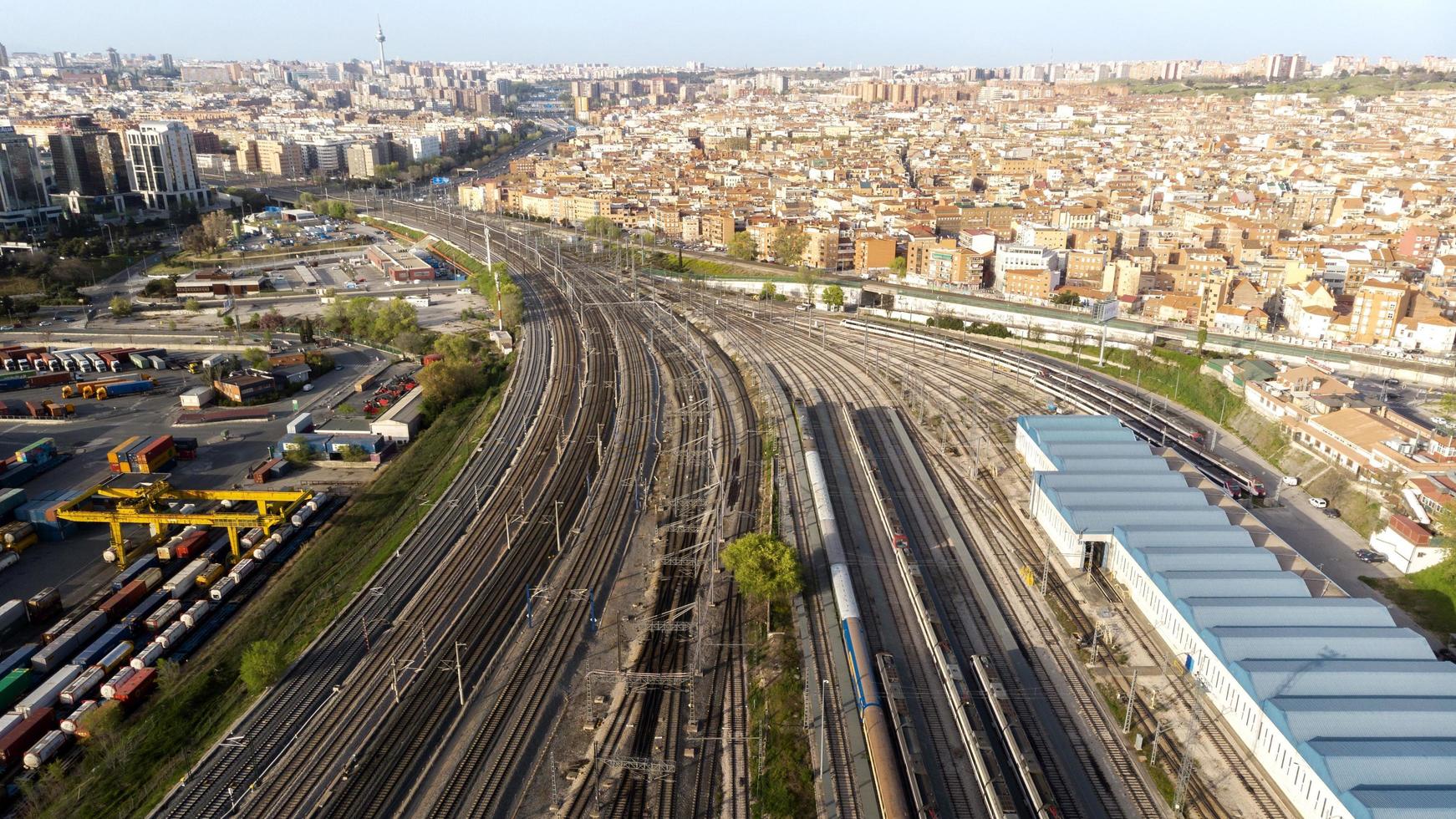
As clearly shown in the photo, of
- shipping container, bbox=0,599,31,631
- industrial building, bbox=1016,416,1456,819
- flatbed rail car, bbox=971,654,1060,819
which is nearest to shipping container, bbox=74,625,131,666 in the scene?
shipping container, bbox=0,599,31,631

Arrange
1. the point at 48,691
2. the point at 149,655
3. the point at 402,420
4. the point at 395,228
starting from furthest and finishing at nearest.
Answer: the point at 395,228, the point at 402,420, the point at 149,655, the point at 48,691

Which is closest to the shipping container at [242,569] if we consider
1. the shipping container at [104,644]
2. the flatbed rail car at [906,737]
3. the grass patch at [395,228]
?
the shipping container at [104,644]

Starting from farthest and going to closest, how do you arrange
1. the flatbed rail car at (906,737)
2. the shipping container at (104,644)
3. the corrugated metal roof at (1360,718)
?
the shipping container at (104,644), the corrugated metal roof at (1360,718), the flatbed rail car at (906,737)

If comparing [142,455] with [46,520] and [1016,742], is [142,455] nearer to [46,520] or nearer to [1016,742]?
[46,520]

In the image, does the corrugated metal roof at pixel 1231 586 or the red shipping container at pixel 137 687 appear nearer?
the red shipping container at pixel 137 687

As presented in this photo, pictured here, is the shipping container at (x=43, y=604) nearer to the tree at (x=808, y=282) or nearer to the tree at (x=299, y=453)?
the tree at (x=299, y=453)

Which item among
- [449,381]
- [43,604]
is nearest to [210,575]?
[43,604]

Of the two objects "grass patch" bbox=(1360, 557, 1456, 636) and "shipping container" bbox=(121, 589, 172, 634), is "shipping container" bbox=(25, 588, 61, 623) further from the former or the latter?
"grass patch" bbox=(1360, 557, 1456, 636)
